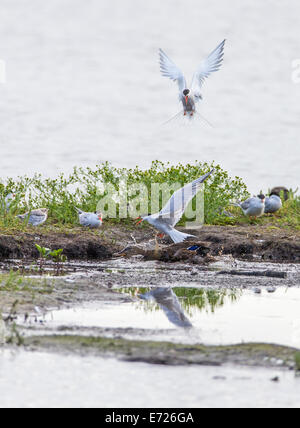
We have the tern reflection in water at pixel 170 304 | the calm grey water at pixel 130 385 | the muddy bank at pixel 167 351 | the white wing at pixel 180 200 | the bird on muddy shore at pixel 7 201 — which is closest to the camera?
the calm grey water at pixel 130 385

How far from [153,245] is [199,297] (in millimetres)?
4064

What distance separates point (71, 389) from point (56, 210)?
9.11 meters

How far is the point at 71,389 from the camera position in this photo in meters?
4.32

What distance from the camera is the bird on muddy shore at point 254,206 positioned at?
13516 millimetres

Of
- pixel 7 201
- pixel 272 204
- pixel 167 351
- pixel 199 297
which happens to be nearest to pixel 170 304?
pixel 199 297

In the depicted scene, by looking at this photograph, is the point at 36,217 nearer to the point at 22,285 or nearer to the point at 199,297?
the point at 22,285

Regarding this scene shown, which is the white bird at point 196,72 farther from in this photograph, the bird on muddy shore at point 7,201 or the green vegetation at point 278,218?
the bird on muddy shore at point 7,201

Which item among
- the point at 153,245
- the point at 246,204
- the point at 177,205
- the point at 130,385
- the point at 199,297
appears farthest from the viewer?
the point at 246,204

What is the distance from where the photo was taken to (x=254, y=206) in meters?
13.6

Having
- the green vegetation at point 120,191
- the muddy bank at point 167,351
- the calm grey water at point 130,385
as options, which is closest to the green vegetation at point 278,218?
the green vegetation at point 120,191

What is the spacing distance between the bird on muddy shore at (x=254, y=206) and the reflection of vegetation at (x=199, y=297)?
5635mm

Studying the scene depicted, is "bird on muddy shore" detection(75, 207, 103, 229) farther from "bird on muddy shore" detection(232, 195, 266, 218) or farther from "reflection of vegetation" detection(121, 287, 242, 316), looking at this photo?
"reflection of vegetation" detection(121, 287, 242, 316)

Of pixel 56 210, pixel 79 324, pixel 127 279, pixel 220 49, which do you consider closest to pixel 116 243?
pixel 56 210

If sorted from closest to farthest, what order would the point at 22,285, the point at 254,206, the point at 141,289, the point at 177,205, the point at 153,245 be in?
the point at 22,285, the point at 141,289, the point at 177,205, the point at 153,245, the point at 254,206
